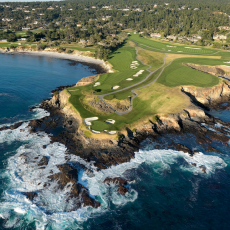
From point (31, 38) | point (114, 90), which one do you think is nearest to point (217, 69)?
point (114, 90)

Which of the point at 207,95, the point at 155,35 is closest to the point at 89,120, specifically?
the point at 207,95

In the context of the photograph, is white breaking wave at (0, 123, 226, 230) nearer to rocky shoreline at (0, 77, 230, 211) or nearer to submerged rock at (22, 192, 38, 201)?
submerged rock at (22, 192, 38, 201)

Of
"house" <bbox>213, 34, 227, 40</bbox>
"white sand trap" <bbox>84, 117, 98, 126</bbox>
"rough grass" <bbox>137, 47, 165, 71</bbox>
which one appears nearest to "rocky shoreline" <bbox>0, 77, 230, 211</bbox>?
"white sand trap" <bbox>84, 117, 98, 126</bbox>

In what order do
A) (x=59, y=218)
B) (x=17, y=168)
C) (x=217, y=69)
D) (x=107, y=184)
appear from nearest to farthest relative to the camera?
(x=59, y=218), (x=107, y=184), (x=17, y=168), (x=217, y=69)

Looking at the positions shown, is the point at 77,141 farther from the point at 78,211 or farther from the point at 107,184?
the point at 78,211

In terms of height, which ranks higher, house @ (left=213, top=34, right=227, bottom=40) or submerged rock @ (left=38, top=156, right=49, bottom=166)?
house @ (left=213, top=34, right=227, bottom=40)

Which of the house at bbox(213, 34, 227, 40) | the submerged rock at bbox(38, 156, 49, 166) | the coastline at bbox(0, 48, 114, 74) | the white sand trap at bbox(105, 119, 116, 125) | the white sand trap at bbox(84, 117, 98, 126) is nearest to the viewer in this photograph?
the submerged rock at bbox(38, 156, 49, 166)

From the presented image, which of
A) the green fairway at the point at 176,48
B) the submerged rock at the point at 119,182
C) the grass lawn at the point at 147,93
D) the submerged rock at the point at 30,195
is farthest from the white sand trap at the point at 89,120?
the green fairway at the point at 176,48
